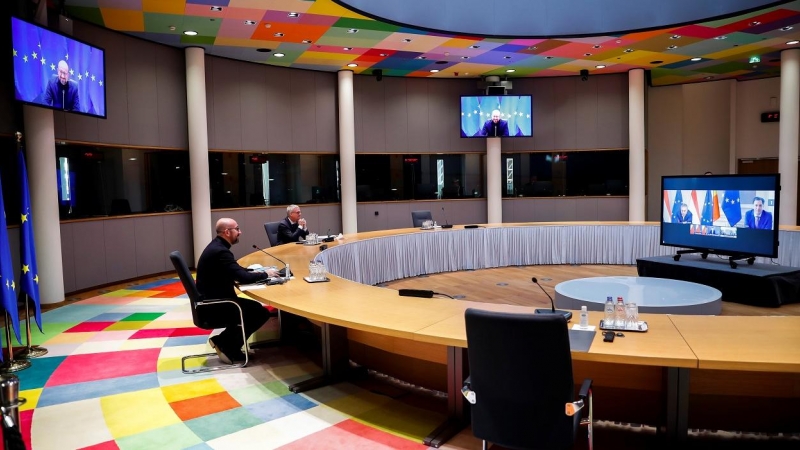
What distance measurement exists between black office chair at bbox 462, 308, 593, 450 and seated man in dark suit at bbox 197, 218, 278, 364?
2535mm

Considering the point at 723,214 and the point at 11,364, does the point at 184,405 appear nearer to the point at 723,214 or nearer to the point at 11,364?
the point at 11,364

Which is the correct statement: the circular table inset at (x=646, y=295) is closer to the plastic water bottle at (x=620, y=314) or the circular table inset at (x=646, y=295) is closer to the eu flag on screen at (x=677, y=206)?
the eu flag on screen at (x=677, y=206)

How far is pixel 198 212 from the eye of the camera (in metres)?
9.09

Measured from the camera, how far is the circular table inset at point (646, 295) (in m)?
4.70

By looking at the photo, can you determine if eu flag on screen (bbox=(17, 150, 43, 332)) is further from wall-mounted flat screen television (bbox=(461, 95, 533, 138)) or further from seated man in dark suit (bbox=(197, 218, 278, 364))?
wall-mounted flat screen television (bbox=(461, 95, 533, 138))

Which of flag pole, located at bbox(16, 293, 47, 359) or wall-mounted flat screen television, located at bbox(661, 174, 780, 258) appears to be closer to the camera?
flag pole, located at bbox(16, 293, 47, 359)

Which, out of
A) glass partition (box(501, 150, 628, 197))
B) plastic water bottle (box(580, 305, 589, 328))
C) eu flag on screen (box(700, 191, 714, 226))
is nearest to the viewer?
plastic water bottle (box(580, 305, 589, 328))

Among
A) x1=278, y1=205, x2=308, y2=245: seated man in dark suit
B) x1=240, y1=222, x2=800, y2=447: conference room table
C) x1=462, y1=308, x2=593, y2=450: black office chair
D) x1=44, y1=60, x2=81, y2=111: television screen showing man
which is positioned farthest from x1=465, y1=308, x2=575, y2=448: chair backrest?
x1=44, y1=60, x2=81, y2=111: television screen showing man

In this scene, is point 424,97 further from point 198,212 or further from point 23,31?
point 23,31

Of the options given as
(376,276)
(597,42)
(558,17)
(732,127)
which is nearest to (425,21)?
(558,17)

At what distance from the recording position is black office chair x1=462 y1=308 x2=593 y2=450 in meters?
2.07

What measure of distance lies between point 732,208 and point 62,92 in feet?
25.1

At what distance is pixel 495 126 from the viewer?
37.7 feet

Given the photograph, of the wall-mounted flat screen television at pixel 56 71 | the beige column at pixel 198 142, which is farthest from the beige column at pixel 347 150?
the wall-mounted flat screen television at pixel 56 71
